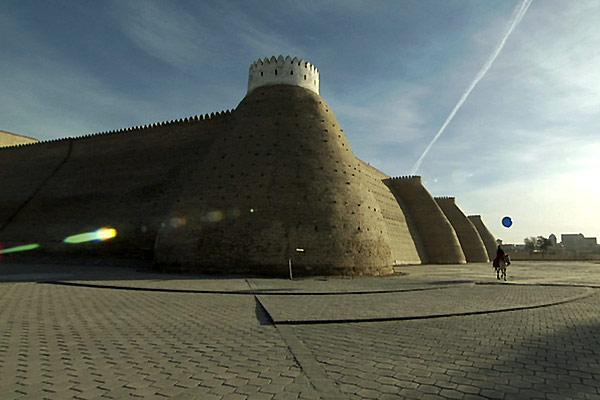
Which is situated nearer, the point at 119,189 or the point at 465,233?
the point at 119,189

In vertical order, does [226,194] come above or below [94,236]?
above

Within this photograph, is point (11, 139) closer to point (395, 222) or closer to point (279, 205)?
point (279, 205)

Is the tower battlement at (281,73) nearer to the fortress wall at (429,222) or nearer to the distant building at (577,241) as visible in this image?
the fortress wall at (429,222)

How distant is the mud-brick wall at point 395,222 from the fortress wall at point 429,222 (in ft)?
2.98

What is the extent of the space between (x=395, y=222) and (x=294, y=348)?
1159 inches

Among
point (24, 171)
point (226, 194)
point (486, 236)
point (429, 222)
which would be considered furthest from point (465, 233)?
point (24, 171)

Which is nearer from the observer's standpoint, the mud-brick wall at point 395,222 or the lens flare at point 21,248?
the lens flare at point 21,248

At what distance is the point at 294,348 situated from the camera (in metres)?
4.45

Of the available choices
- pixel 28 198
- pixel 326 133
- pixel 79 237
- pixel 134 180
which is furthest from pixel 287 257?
pixel 28 198

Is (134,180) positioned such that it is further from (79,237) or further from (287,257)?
(287,257)

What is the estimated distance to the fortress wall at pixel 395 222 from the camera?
30.4m

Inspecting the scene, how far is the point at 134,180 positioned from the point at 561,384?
2465cm

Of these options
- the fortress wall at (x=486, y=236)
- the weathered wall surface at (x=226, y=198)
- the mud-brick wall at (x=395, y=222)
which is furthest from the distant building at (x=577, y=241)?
the weathered wall surface at (x=226, y=198)

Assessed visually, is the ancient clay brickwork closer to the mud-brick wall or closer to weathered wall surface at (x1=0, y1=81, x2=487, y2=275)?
weathered wall surface at (x1=0, y1=81, x2=487, y2=275)
